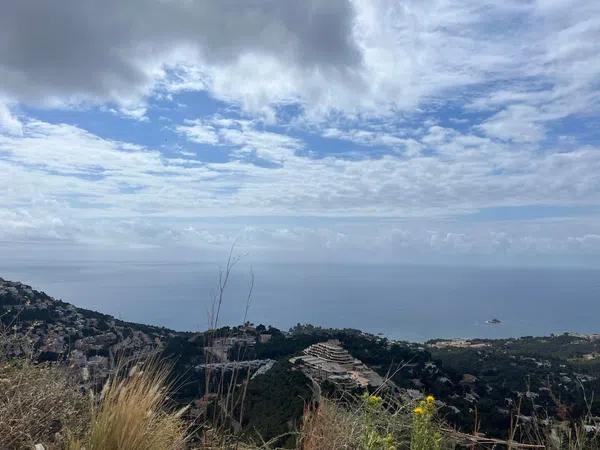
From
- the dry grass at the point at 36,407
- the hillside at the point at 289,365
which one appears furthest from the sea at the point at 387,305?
the dry grass at the point at 36,407

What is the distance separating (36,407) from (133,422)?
63 cm

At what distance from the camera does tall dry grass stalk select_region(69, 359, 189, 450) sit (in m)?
1.86

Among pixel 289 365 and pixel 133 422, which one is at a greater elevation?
pixel 133 422

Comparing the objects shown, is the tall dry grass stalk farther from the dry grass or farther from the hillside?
the hillside

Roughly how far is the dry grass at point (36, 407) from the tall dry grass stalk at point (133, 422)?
0.14 m

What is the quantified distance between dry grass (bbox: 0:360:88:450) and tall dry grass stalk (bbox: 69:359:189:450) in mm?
139

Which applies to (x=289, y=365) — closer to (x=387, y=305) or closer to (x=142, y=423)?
(x=142, y=423)

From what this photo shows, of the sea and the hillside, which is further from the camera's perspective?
the sea

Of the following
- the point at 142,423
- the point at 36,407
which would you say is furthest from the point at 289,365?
the point at 142,423

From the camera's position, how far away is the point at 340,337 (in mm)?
27234

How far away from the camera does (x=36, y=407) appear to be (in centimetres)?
219

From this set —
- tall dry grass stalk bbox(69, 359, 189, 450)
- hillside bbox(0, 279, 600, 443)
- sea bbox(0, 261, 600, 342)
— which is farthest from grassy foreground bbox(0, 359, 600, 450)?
sea bbox(0, 261, 600, 342)

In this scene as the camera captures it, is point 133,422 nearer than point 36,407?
Yes

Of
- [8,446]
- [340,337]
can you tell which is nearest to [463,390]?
[340,337]
